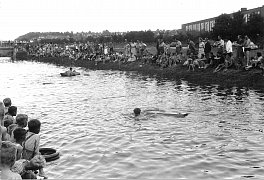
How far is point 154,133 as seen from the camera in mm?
17312

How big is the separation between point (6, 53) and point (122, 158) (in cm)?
11940

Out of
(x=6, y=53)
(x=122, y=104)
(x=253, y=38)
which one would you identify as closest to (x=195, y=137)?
(x=122, y=104)

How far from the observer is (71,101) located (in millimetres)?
28719

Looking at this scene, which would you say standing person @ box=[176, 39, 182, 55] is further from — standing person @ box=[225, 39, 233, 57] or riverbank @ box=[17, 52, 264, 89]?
standing person @ box=[225, 39, 233, 57]

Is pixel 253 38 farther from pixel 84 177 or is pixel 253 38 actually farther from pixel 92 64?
pixel 84 177

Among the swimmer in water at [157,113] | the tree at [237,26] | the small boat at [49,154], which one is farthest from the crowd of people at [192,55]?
the small boat at [49,154]

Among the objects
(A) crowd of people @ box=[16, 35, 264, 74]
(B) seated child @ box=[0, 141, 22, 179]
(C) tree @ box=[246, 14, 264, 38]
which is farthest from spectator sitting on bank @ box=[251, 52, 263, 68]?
(C) tree @ box=[246, 14, 264, 38]

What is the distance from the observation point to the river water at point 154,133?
1261 centimetres

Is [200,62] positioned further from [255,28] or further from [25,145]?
[25,145]

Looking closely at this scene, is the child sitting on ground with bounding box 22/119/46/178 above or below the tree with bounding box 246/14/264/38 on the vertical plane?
below

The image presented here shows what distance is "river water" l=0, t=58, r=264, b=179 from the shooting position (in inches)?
Result: 496

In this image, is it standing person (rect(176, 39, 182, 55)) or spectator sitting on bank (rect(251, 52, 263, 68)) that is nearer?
spectator sitting on bank (rect(251, 52, 263, 68))

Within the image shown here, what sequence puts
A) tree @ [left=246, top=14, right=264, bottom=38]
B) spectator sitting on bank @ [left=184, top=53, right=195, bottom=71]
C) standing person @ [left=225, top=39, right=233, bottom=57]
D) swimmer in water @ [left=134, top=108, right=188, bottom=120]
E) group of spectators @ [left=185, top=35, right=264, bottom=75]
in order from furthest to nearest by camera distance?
tree @ [left=246, top=14, right=264, bottom=38], spectator sitting on bank @ [left=184, top=53, right=195, bottom=71], standing person @ [left=225, top=39, right=233, bottom=57], group of spectators @ [left=185, top=35, right=264, bottom=75], swimmer in water @ [left=134, top=108, right=188, bottom=120]

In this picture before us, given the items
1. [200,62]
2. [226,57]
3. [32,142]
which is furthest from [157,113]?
[200,62]
